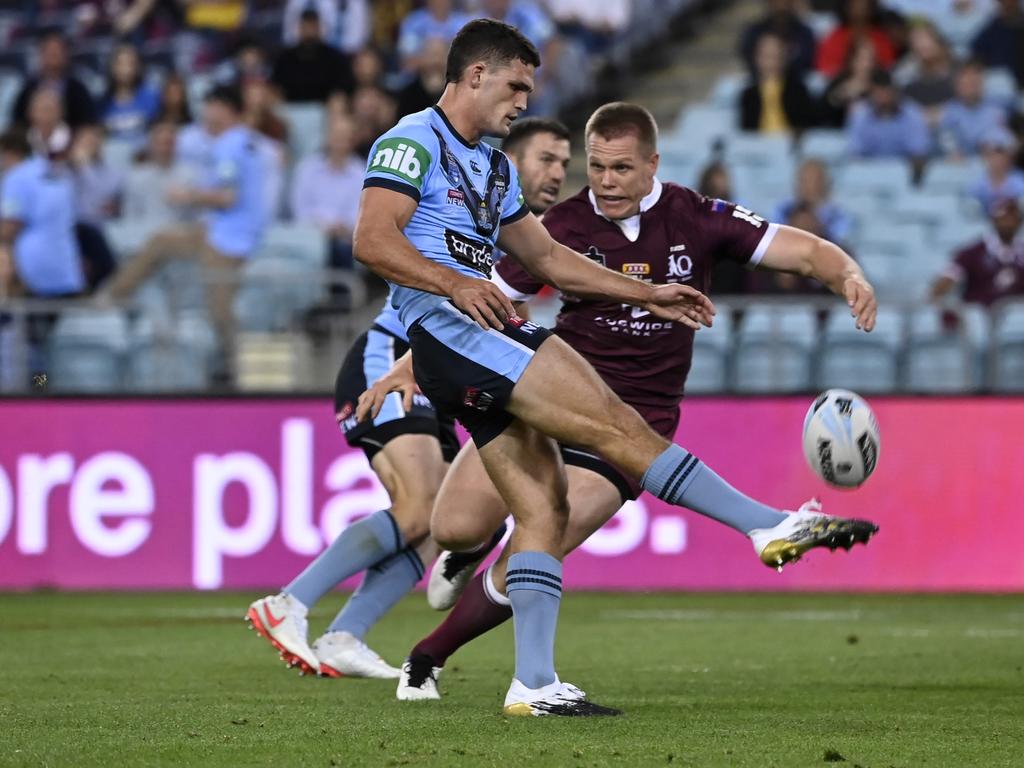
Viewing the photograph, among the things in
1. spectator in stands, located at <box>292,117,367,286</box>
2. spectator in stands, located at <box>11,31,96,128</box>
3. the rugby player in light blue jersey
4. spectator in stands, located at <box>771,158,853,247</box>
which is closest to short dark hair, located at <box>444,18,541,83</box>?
the rugby player in light blue jersey

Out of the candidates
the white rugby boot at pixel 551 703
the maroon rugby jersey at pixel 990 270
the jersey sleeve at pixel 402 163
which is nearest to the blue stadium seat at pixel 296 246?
the maroon rugby jersey at pixel 990 270

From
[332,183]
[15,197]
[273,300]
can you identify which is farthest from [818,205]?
[15,197]

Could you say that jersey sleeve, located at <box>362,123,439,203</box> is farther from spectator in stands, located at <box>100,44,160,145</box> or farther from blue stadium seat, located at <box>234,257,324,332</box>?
spectator in stands, located at <box>100,44,160,145</box>

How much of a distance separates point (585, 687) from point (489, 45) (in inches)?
104

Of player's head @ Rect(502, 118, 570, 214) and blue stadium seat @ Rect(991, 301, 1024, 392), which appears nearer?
player's head @ Rect(502, 118, 570, 214)

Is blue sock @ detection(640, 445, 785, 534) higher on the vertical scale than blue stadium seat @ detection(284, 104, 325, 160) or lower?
lower

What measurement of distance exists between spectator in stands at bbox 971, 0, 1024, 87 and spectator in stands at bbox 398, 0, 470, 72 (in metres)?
4.76

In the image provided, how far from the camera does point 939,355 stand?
1255cm

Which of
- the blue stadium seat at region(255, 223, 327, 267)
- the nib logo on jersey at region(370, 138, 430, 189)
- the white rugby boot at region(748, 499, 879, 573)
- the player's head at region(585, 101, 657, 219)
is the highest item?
the blue stadium seat at region(255, 223, 327, 267)

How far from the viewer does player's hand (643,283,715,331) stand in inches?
240

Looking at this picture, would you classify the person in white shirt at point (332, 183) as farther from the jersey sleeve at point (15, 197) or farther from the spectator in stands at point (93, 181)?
the jersey sleeve at point (15, 197)

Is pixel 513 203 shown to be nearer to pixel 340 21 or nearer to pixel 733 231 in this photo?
pixel 733 231

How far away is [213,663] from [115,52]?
10.7 m

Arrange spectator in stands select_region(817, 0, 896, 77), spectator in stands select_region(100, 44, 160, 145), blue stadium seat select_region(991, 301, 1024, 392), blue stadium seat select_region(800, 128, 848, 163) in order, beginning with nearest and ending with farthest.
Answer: blue stadium seat select_region(991, 301, 1024, 392), blue stadium seat select_region(800, 128, 848, 163), spectator in stands select_region(817, 0, 896, 77), spectator in stands select_region(100, 44, 160, 145)
